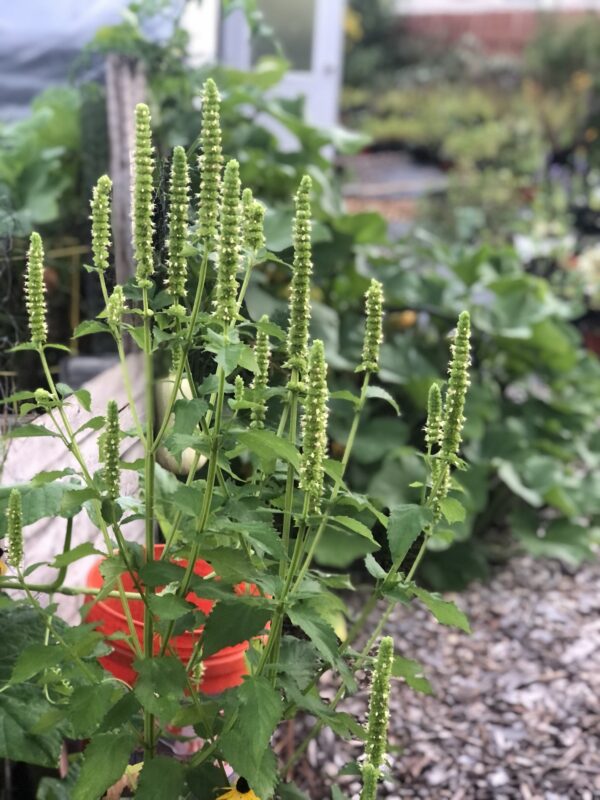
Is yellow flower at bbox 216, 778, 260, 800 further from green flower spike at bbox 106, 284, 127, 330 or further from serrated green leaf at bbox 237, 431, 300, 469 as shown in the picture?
green flower spike at bbox 106, 284, 127, 330

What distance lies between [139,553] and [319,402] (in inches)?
12.8

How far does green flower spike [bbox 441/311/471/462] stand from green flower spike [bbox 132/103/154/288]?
13.6 inches

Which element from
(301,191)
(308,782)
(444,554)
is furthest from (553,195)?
(301,191)

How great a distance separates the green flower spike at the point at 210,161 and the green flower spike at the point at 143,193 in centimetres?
6

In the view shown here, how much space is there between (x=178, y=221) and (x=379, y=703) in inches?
23.6

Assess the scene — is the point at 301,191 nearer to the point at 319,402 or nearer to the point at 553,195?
the point at 319,402

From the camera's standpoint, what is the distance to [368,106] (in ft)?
41.6

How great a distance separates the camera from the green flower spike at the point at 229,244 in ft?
3.22

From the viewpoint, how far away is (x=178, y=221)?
40.1 inches

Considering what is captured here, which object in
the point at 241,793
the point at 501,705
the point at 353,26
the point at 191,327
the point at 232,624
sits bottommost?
the point at 501,705

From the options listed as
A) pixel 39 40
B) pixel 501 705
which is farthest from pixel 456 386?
pixel 39 40

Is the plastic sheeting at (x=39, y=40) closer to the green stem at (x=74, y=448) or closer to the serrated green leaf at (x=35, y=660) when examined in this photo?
the green stem at (x=74, y=448)

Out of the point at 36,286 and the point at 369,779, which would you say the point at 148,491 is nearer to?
the point at 36,286

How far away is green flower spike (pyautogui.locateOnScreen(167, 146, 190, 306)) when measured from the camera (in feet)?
3.29
